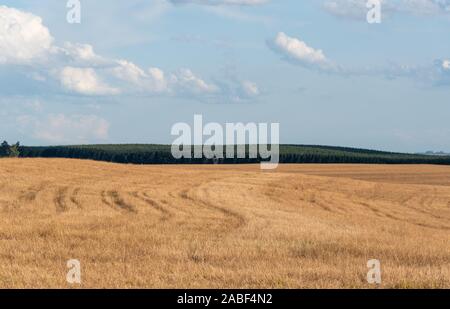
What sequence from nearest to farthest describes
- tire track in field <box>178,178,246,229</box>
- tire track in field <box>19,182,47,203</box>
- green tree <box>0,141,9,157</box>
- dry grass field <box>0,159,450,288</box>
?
dry grass field <box>0,159,450,288</box> → tire track in field <box>178,178,246,229</box> → tire track in field <box>19,182,47,203</box> → green tree <box>0,141,9,157</box>

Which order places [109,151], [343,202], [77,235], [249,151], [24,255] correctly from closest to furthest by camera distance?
1. [24,255]
2. [77,235]
3. [343,202]
4. [249,151]
5. [109,151]

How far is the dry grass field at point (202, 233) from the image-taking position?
49.3ft

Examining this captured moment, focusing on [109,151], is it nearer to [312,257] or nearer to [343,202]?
[343,202]

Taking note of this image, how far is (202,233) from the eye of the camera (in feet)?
76.4

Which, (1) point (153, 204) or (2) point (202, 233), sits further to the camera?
(1) point (153, 204)

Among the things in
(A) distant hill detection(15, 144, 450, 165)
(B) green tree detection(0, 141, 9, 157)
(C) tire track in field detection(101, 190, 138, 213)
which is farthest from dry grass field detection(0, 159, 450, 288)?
(A) distant hill detection(15, 144, 450, 165)

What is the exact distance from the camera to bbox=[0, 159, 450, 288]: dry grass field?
49.3ft

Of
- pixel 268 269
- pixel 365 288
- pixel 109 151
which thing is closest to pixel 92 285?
A: pixel 268 269

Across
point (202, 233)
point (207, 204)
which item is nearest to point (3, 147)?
point (207, 204)

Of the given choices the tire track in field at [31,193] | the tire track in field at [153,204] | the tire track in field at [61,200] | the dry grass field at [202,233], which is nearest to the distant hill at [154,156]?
the dry grass field at [202,233]

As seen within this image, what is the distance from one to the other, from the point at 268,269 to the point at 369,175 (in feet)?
251

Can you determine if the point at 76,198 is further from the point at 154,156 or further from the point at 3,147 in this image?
the point at 154,156

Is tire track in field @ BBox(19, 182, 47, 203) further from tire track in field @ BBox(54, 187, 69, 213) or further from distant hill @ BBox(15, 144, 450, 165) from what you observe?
distant hill @ BBox(15, 144, 450, 165)
